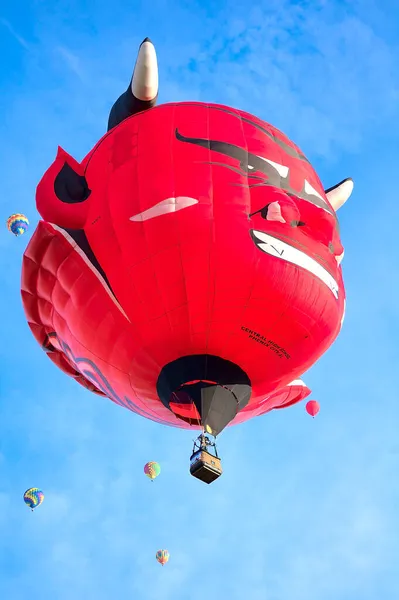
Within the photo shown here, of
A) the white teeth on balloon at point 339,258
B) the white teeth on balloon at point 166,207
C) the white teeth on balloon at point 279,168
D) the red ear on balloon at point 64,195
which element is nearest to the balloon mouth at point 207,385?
the white teeth on balloon at point 166,207

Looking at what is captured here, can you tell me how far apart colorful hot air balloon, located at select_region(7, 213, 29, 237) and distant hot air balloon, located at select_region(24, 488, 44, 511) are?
18.6 feet

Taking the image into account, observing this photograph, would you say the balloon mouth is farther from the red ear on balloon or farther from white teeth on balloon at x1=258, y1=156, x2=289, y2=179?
white teeth on balloon at x1=258, y1=156, x2=289, y2=179

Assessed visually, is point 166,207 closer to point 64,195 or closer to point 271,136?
point 64,195

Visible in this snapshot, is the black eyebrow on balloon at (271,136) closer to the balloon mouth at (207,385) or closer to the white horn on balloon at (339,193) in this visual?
the white horn on balloon at (339,193)

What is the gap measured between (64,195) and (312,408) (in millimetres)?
6361

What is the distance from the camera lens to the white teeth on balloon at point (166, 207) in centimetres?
943

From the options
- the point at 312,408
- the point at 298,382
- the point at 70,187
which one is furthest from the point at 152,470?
the point at 70,187

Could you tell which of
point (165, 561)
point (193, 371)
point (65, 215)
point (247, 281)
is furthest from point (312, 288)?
point (165, 561)

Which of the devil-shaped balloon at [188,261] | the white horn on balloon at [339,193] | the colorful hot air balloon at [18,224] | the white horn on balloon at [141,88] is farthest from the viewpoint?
the colorful hot air balloon at [18,224]

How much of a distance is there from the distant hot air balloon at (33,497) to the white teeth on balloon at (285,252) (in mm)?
11180

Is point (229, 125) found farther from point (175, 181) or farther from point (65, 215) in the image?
point (65, 215)

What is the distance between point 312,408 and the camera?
14.4m

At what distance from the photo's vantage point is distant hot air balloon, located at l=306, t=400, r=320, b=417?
47.0ft

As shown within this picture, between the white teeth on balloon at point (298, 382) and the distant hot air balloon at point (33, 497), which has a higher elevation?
the white teeth on balloon at point (298, 382)
